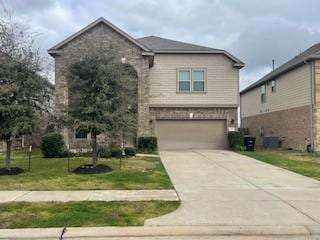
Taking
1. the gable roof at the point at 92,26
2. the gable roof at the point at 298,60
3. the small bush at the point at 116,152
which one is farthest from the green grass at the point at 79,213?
the gable roof at the point at 298,60

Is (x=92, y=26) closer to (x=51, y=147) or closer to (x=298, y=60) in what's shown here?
(x=51, y=147)

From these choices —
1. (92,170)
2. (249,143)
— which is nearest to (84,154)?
(92,170)

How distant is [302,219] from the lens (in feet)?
28.3

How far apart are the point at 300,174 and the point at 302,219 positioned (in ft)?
26.1

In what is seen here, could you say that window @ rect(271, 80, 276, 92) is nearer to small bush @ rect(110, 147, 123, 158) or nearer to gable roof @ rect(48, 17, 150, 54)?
gable roof @ rect(48, 17, 150, 54)

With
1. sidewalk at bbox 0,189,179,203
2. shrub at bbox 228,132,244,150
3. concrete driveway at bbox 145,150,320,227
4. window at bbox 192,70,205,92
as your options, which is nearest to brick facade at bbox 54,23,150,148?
window at bbox 192,70,205,92

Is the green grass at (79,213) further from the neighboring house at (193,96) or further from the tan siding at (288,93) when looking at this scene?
the tan siding at (288,93)

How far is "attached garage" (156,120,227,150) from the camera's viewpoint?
99.5ft

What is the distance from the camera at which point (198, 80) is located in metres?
30.3

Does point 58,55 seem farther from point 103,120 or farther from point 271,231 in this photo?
point 271,231

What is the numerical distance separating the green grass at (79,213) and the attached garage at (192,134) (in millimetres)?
20049

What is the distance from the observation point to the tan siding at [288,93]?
29.0 metres

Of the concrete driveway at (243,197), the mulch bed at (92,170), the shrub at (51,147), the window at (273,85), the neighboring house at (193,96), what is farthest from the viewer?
the window at (273,85)

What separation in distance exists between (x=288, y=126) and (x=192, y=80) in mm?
8031
